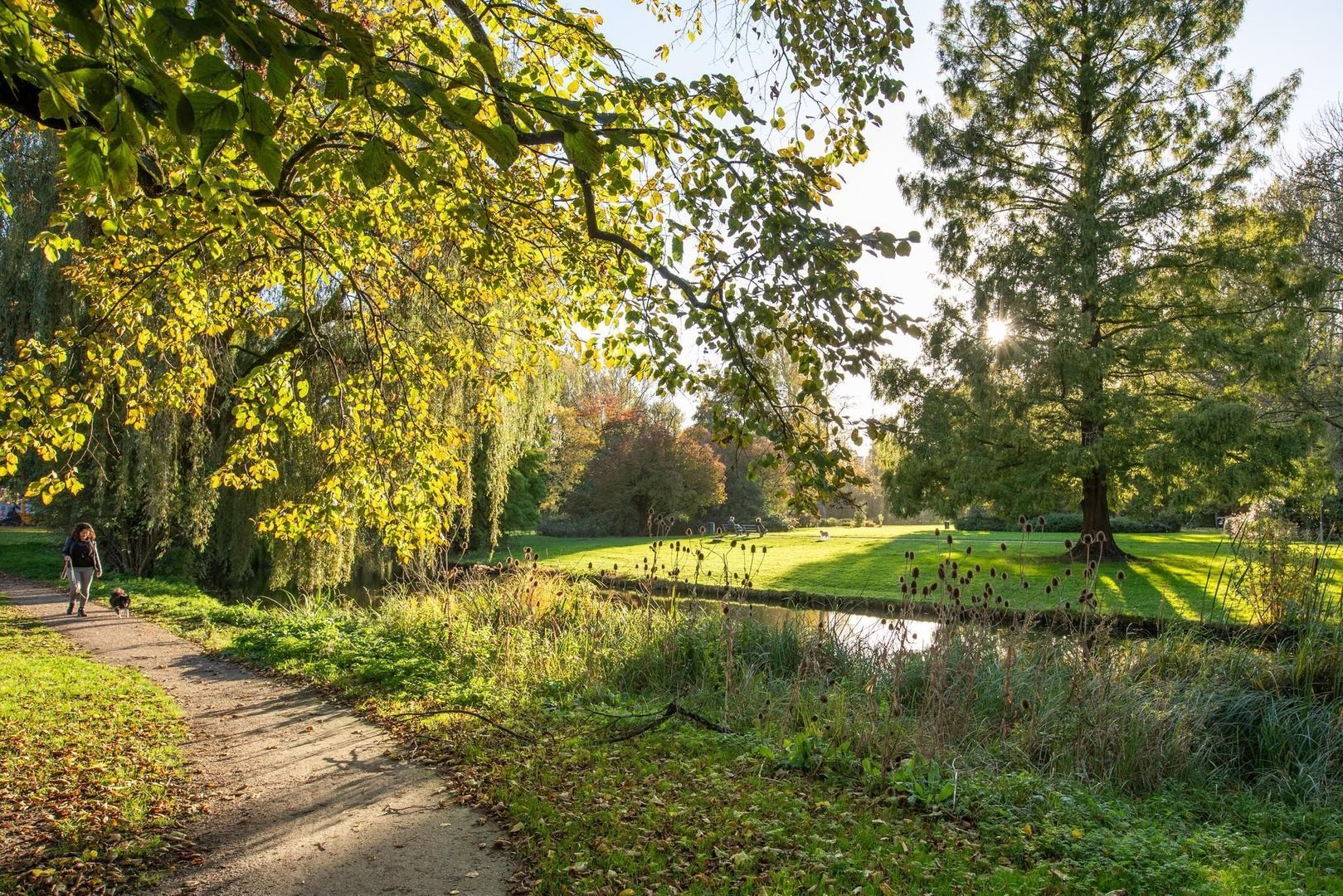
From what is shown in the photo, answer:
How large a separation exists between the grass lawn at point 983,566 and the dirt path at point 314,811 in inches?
139

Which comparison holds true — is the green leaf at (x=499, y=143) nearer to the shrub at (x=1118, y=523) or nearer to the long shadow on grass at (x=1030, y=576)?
the long shadow on grass at (x=1030, y=576)

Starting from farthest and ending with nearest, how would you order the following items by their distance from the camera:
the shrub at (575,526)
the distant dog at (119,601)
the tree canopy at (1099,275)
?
the shrub at (575,526) → the tree canopy at (1099,275) → the distant dog at (119,601)

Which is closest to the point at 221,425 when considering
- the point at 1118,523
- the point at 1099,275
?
the point at 1099,275

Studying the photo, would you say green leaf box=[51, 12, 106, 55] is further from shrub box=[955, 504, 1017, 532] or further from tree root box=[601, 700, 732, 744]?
shrub box=[955, 504, 1017, 532]

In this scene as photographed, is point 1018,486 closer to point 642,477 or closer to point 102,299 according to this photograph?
point 102,299

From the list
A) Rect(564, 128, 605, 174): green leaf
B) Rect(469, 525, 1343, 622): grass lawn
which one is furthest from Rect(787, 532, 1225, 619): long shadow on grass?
Rect(564, 128, 605, 174): green leaf

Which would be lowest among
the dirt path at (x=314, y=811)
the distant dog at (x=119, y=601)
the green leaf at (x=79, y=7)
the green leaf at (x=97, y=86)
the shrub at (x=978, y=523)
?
the dirt path at (x=314, y=811)

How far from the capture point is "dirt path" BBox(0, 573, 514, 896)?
3414 mm

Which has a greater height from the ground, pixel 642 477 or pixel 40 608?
pixel 642 477

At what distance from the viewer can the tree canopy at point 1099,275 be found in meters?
15.9

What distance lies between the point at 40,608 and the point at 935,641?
12.8m

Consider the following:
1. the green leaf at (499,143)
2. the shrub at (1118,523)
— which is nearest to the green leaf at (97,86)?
the green leaf at (499,143)

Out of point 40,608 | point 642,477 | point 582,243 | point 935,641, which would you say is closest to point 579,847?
point 935,641

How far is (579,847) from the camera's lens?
3.64 meters
